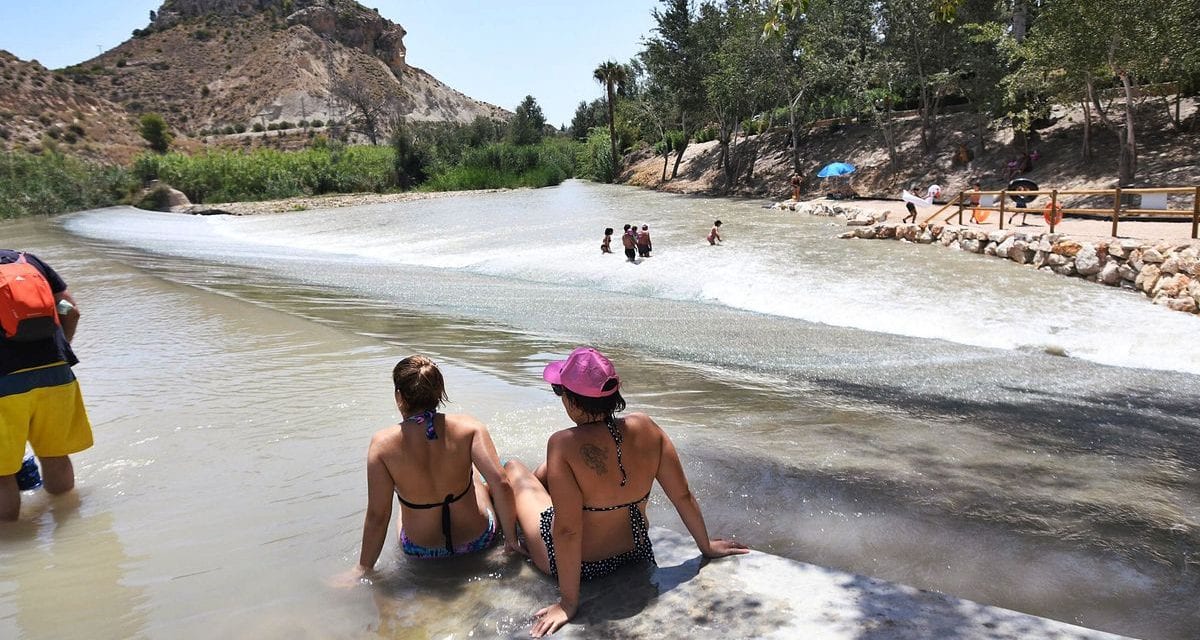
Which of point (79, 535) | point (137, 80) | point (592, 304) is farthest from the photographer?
point (137, 80)

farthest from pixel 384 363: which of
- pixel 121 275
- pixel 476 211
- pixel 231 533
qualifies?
pixel 476 211

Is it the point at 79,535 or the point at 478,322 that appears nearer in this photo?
the point at 79,535

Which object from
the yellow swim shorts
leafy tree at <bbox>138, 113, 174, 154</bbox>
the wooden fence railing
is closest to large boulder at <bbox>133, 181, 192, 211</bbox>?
leafy tree at <bbox>138, 113, 174, 154</bbox>

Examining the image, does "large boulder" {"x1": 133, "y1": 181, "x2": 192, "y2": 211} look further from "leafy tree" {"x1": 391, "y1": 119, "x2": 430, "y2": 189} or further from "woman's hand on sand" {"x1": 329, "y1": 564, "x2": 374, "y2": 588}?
"woman's hand on sand" {"x1": 329, "y1": 564, "x2": 374, "y2": 588}

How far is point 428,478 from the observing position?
349 cm

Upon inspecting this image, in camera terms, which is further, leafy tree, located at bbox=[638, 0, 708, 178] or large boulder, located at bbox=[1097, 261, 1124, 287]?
leafy tree, located at bbox=[638, 0, 708, 178]

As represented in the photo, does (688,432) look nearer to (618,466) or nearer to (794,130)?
(618,466)

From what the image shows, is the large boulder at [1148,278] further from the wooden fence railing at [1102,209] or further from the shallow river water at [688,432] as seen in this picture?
the wooden fence railing at [1102,209]

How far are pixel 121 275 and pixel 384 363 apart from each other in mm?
10042

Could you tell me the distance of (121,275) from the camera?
48.3ft

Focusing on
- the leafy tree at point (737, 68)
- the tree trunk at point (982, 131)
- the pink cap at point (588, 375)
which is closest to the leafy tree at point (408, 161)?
the leafy tree at point (737, 68)

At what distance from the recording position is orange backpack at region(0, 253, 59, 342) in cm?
399

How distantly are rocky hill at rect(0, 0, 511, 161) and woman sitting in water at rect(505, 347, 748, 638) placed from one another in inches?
3158

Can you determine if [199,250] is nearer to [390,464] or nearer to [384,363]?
[384,363]
